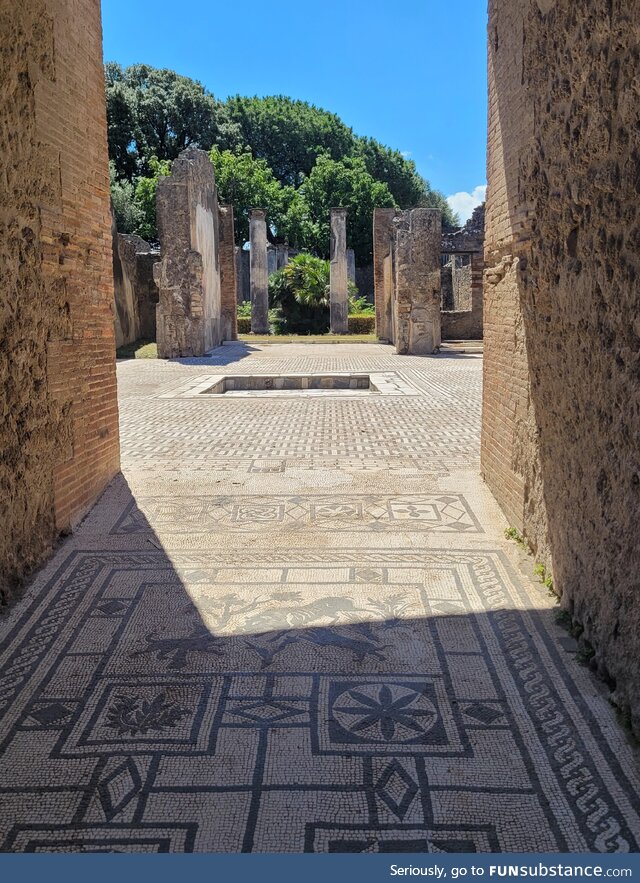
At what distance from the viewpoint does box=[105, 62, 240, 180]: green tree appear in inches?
1151

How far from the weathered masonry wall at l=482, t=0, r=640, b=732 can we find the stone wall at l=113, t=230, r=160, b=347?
45.6 ft

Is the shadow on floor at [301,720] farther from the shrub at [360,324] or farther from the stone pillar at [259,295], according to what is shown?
the stone pillar at [259,295]

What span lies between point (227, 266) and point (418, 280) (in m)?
5.70

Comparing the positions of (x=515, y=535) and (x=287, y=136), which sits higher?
(x=287, y=136)

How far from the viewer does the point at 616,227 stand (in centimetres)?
238

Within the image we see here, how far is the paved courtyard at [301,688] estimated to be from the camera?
1.90 metres

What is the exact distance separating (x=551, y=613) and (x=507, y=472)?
123 centimetres

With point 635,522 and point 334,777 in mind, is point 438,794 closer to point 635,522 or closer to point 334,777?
point 334,777

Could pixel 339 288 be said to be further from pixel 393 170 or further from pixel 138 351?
pixel 393 170

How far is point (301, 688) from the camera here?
254cm

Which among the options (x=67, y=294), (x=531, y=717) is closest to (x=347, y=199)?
(x=67, y=294)

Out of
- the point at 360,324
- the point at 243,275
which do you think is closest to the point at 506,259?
the point at 360,324

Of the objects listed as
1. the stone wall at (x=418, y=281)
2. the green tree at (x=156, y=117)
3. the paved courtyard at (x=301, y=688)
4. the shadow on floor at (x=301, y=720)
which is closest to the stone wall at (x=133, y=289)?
the stone wall at (x=418, y=281)

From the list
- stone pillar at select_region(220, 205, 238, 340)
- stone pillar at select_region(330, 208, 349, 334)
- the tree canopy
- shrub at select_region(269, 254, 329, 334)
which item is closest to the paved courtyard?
stone pillar at select_region(220, 205, 238, 340)
